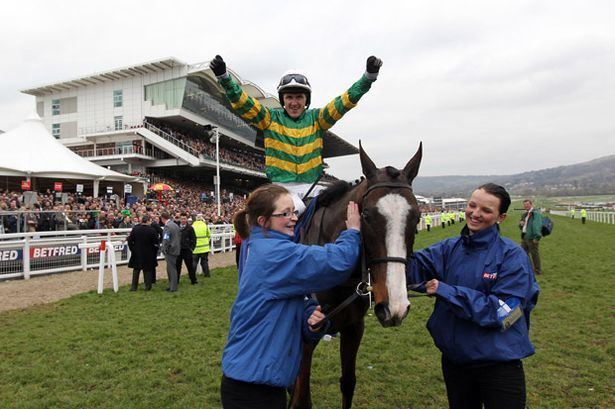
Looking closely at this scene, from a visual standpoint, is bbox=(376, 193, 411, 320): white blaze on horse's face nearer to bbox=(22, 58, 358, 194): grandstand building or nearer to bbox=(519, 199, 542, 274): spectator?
bbox=(519, 199, 542, 274): spectator

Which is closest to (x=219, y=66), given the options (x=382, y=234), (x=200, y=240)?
(x=382, y=234)

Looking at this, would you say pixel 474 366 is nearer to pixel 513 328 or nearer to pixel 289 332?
pixel 513 328

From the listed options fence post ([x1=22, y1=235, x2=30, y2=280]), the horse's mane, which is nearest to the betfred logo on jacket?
the horse's mane

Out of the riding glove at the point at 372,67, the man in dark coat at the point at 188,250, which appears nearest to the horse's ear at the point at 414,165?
the riding glove at the point at 372,67

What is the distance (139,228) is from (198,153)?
100 feet

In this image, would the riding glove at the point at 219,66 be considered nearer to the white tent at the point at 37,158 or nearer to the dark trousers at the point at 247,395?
the dark trousers at the point at 247,395

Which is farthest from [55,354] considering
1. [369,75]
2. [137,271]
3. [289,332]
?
[369,75]

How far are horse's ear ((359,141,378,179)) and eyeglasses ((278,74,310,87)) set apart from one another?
1.32m

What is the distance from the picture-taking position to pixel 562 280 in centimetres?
952

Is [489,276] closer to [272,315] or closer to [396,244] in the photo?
[396,244]

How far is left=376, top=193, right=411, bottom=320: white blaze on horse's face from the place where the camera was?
185cm

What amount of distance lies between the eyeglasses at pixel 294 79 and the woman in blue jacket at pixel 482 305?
1.82 meters

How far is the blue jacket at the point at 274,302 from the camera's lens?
5.76 ft

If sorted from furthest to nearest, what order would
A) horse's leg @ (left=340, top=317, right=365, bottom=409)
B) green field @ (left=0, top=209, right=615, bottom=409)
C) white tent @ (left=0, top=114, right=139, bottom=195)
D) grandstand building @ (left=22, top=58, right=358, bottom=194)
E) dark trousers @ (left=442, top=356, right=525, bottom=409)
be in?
1. grandstand building @ (left=22, top=58, right=358, bottom=194)
2. white tent @ (left=0, top=114, right=139, bottom=195)
3. green field @ (left=0, top=209, right=615, bottom=409)
4. horse's leg @ (left=340, top=317, right=365, bottom=409)
5. dark trousers @ (left=442, top=356, right=525, bottom=409)
